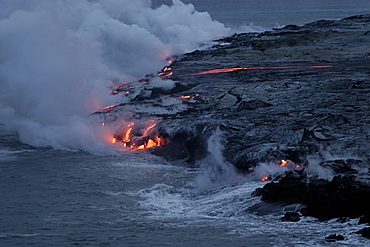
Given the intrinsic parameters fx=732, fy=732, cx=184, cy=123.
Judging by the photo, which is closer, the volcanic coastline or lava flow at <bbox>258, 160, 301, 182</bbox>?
the volcanic coastline

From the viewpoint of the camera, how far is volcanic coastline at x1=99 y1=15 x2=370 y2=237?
18.6m

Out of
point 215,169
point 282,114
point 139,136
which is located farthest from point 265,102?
point 215,169

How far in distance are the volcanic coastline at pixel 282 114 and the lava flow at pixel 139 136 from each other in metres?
0.36

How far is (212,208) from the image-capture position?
19594 mm

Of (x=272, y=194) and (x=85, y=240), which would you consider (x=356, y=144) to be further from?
(x=85, y=240)

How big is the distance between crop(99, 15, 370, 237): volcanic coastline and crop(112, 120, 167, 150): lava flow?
0.36 meters

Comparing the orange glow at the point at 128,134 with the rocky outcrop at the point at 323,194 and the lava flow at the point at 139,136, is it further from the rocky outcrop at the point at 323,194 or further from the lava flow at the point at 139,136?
the rocky outcrop at the point at 323,194

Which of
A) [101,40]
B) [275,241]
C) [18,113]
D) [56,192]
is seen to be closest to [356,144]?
[275,241]

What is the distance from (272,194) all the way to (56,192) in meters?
6.54

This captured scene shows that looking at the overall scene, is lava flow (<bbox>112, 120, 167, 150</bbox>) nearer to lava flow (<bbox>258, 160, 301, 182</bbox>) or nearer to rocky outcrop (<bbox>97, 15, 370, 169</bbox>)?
rocky outcrop (<bbox>97, 15, 370, 169</bbox>)

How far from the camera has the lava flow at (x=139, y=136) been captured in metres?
26.6

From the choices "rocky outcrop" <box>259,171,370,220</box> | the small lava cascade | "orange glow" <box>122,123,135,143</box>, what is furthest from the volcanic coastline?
"orange glow" <box>122,123,135,143</box>

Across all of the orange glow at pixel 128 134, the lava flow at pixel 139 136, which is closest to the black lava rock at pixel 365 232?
the lava flow at pixel 139 136

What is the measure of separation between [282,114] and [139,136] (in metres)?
5.42
